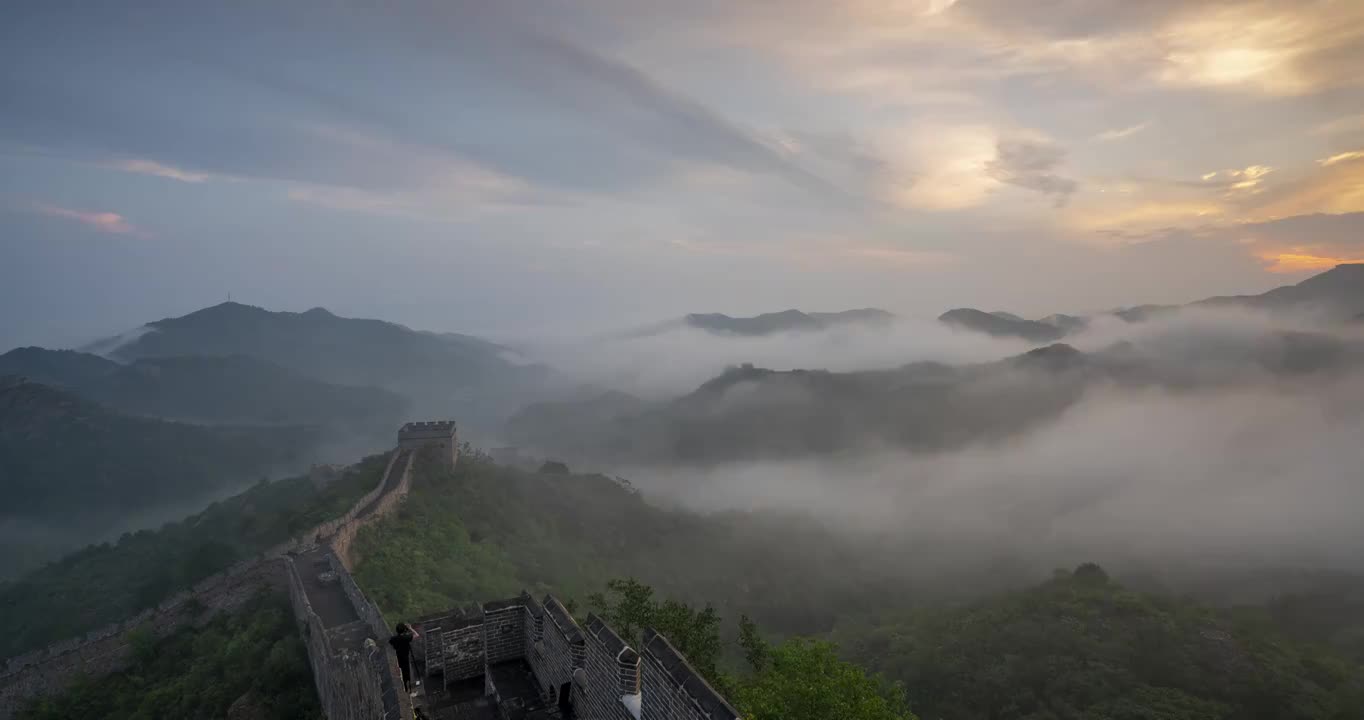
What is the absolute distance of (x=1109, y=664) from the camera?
55.5 m

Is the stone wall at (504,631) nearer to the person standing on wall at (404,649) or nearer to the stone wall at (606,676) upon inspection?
the person standing on wall at (404,649)

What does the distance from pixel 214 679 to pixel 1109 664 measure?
6439 centimetres

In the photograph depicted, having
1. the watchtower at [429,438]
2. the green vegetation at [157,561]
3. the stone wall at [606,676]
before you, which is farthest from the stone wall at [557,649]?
the watchtower at [429,438]

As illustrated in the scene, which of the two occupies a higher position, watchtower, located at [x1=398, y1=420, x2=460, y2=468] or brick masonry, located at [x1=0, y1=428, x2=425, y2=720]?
watchtower, located at [x1=398, y1=420, x2=460, y2=468]

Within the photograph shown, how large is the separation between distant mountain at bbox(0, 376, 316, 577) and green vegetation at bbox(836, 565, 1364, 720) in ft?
441

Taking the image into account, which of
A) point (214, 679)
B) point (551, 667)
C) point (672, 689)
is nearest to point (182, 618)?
point (214, 679)

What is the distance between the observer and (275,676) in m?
26.6

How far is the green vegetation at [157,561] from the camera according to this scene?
5022 centimetres

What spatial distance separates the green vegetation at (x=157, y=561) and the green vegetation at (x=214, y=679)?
997 cm

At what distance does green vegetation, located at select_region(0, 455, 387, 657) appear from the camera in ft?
165

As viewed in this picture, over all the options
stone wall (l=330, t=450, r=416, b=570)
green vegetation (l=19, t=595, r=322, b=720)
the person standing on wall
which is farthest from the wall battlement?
stone wall (l=330, t=450, r=416, b=570)

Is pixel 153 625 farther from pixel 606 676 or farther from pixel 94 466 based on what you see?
pixel 94 466

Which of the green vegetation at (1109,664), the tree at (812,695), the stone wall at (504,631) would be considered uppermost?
the stone wall at (504,631)

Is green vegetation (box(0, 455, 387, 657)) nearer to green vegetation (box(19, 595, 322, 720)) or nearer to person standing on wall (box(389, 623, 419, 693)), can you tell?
green vegetation (box(19, 595, 322, 720))
